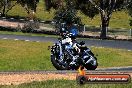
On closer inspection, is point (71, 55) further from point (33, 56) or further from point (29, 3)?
point (29, 3)

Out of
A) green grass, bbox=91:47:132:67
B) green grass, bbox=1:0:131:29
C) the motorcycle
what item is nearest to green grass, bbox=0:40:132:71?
green grass, bbox=91:47:132:67

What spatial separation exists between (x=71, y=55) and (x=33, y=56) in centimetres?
1150

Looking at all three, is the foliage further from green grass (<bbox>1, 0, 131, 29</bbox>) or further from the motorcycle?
the motorcycle

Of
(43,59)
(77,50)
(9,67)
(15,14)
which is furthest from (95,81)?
(15,14)

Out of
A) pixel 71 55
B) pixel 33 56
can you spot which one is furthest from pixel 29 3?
pixel 71 55

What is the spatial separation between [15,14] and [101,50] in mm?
56625

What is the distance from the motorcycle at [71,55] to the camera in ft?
52.2

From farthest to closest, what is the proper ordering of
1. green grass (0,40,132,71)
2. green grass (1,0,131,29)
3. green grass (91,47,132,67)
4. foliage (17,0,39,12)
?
green grass (1,0,131,29)
foliage (17,0,39,12)
green grass (91,47,132,67)
green grass (0,40,132,71)

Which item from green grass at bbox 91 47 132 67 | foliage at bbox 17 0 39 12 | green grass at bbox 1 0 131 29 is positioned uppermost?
foliage at bbox 17 0 39 12

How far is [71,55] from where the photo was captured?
53.0 ft

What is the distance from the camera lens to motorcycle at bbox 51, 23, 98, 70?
15906 mm

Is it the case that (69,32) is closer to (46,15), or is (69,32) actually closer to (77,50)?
(77,50)

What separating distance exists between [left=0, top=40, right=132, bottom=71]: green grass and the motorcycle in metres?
7.67

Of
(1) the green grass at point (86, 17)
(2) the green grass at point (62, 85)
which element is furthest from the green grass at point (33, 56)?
(1) the green grass at point (86, 17)
